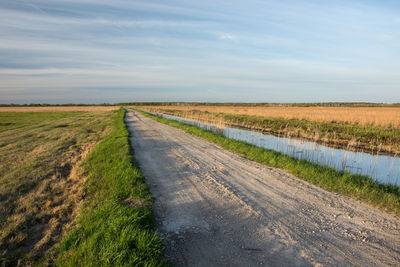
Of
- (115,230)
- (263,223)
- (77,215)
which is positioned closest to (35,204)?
(77,215)

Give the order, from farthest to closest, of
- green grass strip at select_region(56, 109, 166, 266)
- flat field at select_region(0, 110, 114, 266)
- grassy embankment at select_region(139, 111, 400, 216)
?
grassy embankment at select_region(139, 111, 400, 216) → flat field at select_region(0, 110, 114, 266) → green grass strip at select_region(56, 109, 166, 266)

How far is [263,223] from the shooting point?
4500mm

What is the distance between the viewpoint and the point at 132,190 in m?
5.89

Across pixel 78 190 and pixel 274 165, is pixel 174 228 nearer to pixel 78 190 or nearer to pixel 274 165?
pixel 78 190

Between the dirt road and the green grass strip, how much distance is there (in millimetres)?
330

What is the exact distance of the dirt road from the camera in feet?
11.5

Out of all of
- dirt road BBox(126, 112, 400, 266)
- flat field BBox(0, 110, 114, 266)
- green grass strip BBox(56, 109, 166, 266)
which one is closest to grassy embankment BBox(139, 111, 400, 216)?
dirt road BBox(126, 112, 400, 266)

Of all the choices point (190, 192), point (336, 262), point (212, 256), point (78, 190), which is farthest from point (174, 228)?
point (78, 190)

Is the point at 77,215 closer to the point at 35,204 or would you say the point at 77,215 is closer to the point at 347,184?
the point at 35,204

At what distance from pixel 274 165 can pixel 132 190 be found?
5.76m

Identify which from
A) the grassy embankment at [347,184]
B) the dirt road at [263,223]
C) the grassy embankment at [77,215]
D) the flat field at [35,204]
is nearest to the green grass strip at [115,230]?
the grassy embankment at [77,215]

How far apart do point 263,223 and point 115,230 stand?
109 inches

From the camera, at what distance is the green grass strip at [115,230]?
10.6ft

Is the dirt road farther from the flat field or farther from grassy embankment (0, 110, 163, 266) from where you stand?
the flat field
